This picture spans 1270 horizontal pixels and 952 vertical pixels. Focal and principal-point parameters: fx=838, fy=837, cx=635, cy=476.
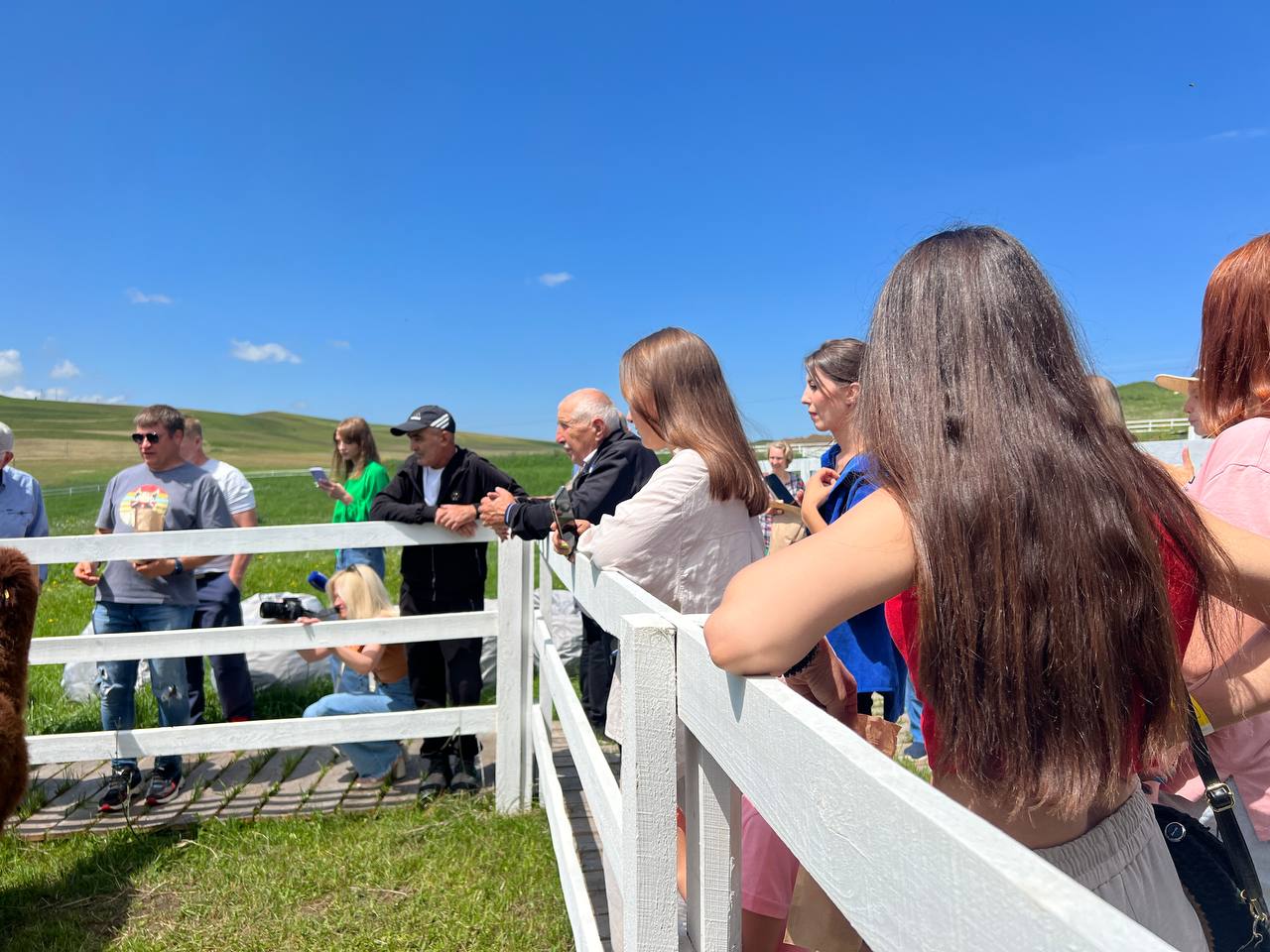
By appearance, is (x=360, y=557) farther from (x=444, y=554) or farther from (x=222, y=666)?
(x=444, y=554)

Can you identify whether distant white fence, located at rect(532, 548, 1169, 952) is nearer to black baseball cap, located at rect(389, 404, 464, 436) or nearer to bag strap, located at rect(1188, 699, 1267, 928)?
bag strap, located at rect(1188, 699, 1267, 928)

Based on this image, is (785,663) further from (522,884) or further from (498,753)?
(498,753)

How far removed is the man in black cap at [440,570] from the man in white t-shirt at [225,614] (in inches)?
51.6

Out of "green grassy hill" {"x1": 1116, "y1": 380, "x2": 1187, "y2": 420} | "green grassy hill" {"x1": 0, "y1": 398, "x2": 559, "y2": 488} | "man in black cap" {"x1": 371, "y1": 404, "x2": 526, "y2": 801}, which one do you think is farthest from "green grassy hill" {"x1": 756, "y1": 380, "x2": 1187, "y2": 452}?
"man in black cap" {"x1": 371, "y1": 404, "x2": 526, "y2": 801}

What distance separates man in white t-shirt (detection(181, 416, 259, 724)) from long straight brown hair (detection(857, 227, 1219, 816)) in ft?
15.6

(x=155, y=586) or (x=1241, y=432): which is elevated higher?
(x=1241, y=432)

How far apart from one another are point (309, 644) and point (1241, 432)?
388cm

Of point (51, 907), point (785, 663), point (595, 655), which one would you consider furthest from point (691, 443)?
point (51, 907)

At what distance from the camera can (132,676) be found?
15.2 ft

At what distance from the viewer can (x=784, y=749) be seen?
3.21 ft

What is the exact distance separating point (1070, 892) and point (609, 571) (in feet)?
5.58

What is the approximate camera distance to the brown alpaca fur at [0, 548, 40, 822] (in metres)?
3.09

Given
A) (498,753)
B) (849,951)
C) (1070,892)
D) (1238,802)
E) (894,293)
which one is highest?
(894,293)

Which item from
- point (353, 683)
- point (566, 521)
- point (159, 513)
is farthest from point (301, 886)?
point (159, 513)
